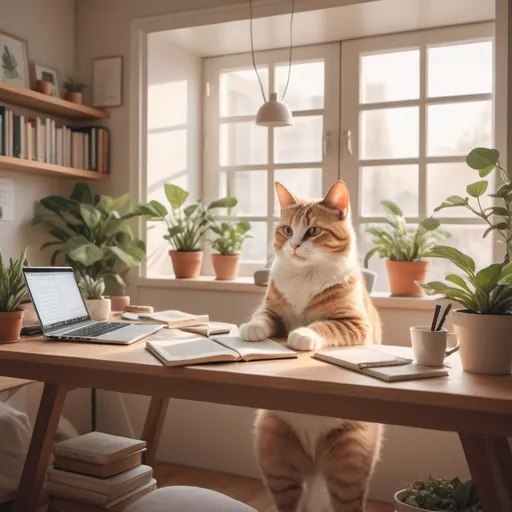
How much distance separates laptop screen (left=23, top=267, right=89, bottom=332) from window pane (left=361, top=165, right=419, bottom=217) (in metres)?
1.58

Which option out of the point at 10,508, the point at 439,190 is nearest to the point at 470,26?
the point at 439,190

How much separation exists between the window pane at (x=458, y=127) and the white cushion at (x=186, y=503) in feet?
6.29

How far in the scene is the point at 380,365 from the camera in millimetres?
1372

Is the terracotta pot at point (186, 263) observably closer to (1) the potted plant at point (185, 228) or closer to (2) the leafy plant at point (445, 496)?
(1) the potted plant at point (185, 228)

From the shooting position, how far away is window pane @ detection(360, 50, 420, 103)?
2.98 m

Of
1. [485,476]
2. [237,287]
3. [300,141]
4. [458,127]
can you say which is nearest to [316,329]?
[485,476]

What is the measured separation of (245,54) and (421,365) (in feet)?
Result: 7.70

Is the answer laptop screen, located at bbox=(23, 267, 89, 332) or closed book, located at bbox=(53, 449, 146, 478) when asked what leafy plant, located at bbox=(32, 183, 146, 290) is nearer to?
laptop screen, located at bbox=(23, 267, 89, 332)

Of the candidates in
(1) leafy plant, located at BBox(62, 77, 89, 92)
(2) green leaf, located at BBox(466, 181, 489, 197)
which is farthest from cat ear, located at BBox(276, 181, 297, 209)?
(1) leafy plant, located at BBox(62, 77, 89, 92)

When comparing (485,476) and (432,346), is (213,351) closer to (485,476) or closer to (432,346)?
(432,346)

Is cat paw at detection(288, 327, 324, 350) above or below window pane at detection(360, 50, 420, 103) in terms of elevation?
below

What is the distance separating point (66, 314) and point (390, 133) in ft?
6.05

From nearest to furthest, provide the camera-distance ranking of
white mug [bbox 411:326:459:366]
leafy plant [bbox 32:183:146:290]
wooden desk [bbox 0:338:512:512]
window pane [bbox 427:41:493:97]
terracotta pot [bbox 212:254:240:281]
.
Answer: wooden desk [bbox 0:338:512:512] → white mug [bbox 411:326:459:366] → window pane [bbox 427:41:493:97] → leafy plant [bbox 32:183:146:290] → terracotta pot [bbox 212:254:240:281]

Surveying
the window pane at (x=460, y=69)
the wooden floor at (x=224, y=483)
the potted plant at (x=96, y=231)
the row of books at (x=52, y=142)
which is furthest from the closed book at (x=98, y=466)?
the window pane at (x=460, y=69)
